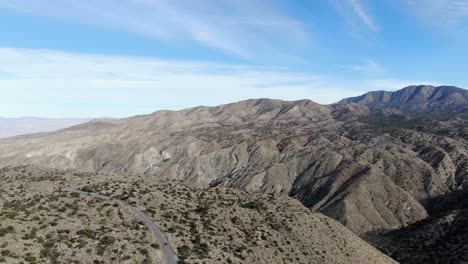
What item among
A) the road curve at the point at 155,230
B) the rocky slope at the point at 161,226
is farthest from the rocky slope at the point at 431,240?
the road curve at the point at 155,230

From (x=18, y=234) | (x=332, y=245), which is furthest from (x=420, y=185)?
(x=18, y=234)

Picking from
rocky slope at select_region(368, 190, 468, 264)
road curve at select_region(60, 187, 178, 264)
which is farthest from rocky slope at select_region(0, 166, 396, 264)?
rocky slope at select_region(368, 190, 468, 264)

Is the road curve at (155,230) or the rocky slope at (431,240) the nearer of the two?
the road curve at (155,230)

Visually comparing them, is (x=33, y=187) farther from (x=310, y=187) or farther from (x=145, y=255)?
(x=310, y=187)

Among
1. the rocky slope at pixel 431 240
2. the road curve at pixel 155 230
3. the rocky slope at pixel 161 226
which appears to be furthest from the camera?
the rocky slope at pixel 431 240

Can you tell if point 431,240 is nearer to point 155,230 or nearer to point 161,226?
point 161,226

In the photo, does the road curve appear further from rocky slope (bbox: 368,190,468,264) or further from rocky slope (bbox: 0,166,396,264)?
rocky slope (bbox: 368,190,468,264)

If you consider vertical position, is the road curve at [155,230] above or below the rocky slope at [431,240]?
above

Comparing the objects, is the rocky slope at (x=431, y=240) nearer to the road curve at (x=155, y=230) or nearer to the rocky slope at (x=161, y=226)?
the rocky slope at (x=161, y=226)

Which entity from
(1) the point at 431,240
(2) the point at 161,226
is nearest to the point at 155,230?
(2) the point at 161,226
